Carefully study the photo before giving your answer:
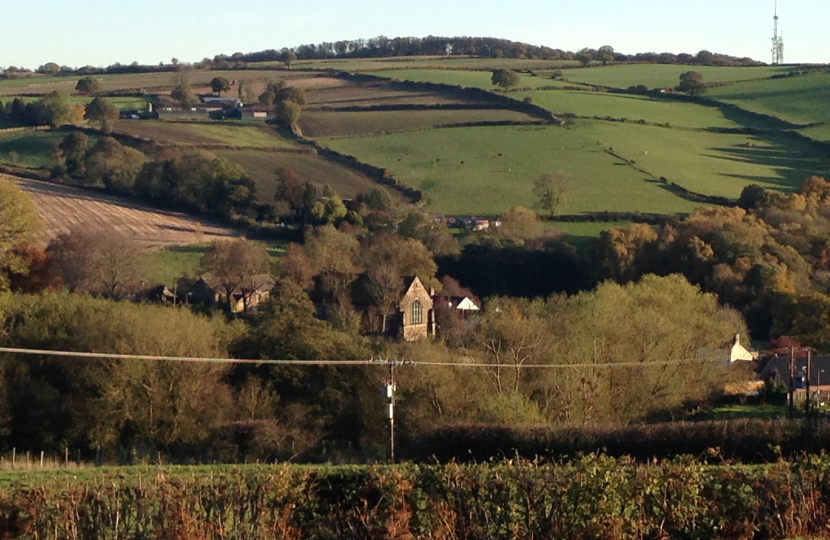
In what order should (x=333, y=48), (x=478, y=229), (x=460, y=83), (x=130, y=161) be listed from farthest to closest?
(x=333, y=48), (x=460, y=83), (x=130, y=161), (x=478, y=229)

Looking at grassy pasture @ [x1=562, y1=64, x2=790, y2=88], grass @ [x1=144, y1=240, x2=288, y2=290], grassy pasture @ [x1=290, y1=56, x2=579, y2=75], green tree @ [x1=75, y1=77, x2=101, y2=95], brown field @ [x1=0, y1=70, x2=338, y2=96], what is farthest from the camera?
grassy pasture @ [x1=290, y1=56, x2=579, y2=75]

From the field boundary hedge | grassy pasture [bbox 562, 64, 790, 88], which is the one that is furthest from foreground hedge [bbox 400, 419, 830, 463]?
grassy pasture [bbox 562, 64, 790, 88]

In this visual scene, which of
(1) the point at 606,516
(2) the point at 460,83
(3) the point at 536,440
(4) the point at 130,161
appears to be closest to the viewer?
(1) the point at 606,516

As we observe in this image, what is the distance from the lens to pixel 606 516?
40.6ft

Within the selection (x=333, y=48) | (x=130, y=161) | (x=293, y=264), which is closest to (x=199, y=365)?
(x=293, y=264)

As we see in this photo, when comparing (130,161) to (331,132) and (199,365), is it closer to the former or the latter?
(331,132)

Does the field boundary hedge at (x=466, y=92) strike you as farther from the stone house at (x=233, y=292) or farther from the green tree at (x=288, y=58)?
the stone house at (x=233, y=292)

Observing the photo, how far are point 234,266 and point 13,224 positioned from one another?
11123mm

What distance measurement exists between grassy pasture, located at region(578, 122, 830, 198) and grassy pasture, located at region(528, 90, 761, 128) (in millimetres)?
3200

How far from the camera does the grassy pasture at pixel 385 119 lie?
8088cm

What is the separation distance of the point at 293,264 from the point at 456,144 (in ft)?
94.5

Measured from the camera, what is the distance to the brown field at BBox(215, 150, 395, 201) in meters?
67.4

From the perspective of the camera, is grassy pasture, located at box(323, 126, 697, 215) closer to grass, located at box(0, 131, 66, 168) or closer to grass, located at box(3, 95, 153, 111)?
grass, located at box(0, 131, 66, 168)

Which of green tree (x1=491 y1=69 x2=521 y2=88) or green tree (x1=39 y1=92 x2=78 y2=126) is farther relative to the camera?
green tree (x1=491 y1=69 x2=521 y2=88)
